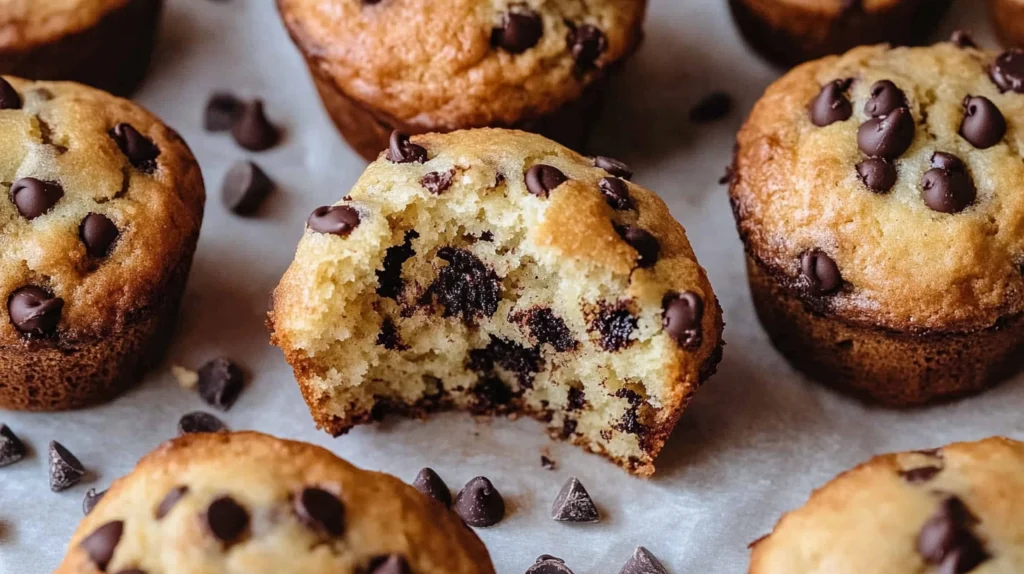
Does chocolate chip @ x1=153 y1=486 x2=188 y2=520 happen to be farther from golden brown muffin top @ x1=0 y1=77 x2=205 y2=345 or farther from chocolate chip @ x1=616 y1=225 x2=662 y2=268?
chocolate chip @ x1=616 y1=225 x2=662 y2=268

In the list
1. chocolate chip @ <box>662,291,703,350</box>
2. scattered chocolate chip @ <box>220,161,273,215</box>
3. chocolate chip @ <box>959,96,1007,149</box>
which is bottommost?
scattered chocolate chip @ <box>220,161,273,215</box>

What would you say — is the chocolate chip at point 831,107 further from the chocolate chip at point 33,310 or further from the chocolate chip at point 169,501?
the chocolate chip at point 33,310

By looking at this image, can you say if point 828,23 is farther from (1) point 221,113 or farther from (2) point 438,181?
(1) point 221,113

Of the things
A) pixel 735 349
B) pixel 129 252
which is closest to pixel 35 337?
pixel 129 252

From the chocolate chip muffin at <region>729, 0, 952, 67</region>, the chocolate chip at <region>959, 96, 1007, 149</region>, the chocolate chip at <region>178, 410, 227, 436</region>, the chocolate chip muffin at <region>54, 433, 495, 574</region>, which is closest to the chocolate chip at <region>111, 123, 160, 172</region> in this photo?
the chocolate chip at <region>178, 410, 227, 436</region>

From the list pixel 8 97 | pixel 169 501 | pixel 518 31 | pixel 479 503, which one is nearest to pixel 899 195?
pixel 518 31

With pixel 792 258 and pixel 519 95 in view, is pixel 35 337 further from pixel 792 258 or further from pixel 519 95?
pixel 792 258

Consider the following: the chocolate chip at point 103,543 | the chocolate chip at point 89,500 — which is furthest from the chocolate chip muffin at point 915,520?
the chocolate chip at point 89,500
